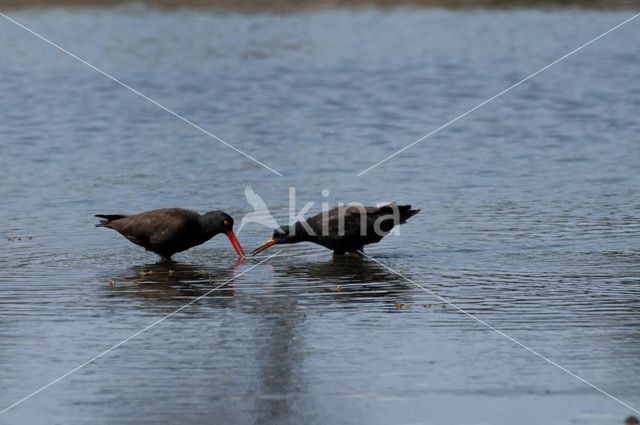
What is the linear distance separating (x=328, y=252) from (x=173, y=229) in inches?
96.9

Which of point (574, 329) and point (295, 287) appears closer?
point (574, 329)

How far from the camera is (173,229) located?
47.7 feet

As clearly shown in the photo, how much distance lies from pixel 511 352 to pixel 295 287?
3.71 m

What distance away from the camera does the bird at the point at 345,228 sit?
14852 mm

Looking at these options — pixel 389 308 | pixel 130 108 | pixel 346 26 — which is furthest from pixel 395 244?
pixel 346 26

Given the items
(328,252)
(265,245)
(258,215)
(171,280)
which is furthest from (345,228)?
(258,215)

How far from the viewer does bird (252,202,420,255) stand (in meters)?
14.9

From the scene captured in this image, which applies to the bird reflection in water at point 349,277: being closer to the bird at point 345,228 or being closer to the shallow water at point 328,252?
the shallow water at point 328,252

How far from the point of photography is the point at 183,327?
444 inches

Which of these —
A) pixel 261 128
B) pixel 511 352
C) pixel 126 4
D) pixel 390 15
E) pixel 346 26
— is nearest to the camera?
pixel 511 352

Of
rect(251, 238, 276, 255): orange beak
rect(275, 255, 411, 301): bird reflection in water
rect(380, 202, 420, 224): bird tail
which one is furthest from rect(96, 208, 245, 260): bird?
rect(380, 202, 420, 224): bird tail

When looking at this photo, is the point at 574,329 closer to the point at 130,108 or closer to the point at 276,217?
the point at 276,217

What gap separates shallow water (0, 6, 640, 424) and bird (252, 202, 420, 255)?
32 cm

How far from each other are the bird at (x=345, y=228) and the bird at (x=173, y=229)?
0.68m
